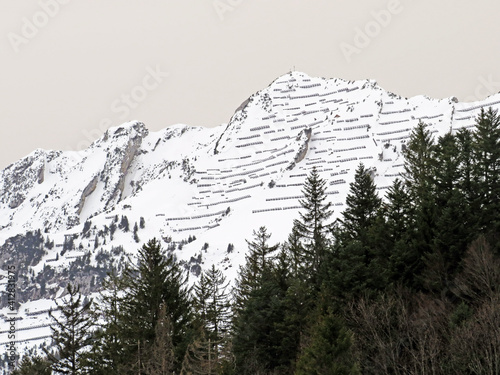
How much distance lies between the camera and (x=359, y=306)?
1469 inches

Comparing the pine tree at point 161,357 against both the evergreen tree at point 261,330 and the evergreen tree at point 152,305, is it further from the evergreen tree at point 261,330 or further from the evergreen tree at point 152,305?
the evergreen tree at point 261,330

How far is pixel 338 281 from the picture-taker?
44781 mm

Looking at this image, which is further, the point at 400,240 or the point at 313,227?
the point at 313,227

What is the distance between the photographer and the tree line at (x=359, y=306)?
31.1 m

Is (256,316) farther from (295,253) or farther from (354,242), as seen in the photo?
(295,253)

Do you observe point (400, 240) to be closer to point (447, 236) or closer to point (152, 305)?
point (447, 236)

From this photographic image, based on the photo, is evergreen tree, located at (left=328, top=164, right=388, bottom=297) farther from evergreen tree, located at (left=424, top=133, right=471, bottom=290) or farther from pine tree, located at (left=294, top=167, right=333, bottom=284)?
pine tree, located at (left=294, top=167, right=333, bottom=284)

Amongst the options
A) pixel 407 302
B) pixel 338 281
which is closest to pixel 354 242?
pixel 338 281

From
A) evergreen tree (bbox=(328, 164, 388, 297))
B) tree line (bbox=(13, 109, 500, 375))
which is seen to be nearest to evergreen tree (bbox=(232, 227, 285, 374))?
tree line (bbox=(13, 109, 500, 375))

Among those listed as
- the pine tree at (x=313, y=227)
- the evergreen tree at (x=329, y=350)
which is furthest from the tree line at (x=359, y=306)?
the pine tree at (x=313, y=227)

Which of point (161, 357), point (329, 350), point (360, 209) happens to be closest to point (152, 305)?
point (161, 357)

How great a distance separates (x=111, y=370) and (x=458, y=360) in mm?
23293

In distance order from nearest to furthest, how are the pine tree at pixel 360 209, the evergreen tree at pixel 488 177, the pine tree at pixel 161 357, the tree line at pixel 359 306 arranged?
1. the pine tree at pixel 161 357
2. the tree line at pixel 359 306
3. the evergreen tree at pixel 488 177
4. the pine tree at pixel 360 209

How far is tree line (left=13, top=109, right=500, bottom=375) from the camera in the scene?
31078 millimetres
